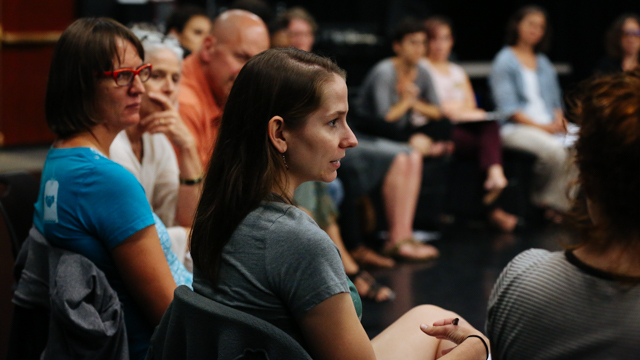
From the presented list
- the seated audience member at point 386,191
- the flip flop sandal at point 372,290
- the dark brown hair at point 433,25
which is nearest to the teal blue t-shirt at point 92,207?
the flip flop sandal at point 372,290

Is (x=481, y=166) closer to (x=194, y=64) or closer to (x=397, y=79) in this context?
(x=397, y=79)

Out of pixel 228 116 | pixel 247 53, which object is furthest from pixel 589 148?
pixel 247 53

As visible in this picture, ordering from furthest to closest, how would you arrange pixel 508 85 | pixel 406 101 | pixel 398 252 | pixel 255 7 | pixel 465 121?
pixel 508 85
pixel 465 121
pixel 406 101
pixel 398 252
pixel 255 7

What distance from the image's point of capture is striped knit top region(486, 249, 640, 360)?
3.19 feet

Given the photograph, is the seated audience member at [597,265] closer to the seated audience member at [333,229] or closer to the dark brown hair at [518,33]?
the seated audience member at [333,229]

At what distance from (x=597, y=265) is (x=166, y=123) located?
138cm

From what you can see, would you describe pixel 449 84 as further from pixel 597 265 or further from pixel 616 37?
pixel 597 265

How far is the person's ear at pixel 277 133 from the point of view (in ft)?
3.85

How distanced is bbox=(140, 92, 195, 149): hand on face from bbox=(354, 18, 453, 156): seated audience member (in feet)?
7.30

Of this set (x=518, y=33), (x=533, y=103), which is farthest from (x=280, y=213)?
(x=518, y=33)

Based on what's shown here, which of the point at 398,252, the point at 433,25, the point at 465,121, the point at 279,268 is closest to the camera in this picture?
the point at 279,268

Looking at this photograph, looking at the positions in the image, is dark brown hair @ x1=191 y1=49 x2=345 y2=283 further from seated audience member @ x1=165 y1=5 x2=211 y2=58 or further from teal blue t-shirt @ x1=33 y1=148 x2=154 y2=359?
seated audience member @ x1=165 y1=5 x2=211 y2=58

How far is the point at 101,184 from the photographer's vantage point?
146cm

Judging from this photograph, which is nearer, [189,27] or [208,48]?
[208,48]
